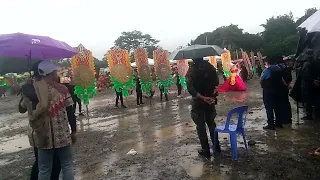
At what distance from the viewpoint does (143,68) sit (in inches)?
532

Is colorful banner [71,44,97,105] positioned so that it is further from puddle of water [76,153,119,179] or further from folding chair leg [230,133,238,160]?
folding chair leg [230,133,238,160]

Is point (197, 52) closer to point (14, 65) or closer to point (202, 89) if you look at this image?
point (202, 89)

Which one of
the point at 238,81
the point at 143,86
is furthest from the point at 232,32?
the point at 143,86

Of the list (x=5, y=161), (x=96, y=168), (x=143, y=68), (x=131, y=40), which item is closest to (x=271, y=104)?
(x=96, y=168)

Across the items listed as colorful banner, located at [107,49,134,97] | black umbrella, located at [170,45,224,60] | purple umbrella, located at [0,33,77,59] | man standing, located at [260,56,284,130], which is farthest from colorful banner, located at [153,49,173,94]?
purple umbrella, located at [0,33,77,59]

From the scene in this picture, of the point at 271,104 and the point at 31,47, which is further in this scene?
the point at 271,104

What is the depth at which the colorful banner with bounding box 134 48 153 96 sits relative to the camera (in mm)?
13359

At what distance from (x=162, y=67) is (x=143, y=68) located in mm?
1297

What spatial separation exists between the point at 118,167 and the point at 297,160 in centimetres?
295

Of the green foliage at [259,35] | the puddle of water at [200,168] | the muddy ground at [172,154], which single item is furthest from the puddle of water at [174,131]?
the green foliage at [259,35]

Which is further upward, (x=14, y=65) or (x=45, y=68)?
(x=14, y=65)

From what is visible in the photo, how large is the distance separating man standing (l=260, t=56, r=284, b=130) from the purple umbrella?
455 cm

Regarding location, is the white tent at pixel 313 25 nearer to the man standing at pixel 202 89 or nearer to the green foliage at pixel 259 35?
the man standing at pixel 202 89

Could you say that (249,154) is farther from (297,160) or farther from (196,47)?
(196,47)
